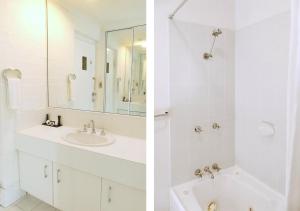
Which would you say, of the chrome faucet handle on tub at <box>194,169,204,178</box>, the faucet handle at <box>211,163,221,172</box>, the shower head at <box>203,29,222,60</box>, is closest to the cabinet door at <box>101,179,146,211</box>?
the chrome faucet handle on tub at <box>194,169,204,178</box>

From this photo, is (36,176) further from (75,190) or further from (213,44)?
(213,44)

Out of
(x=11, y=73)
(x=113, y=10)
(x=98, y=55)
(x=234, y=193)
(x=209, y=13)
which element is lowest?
(x=234, y=193)

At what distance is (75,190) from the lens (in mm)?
1364

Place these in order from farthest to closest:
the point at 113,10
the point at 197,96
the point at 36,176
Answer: the point at 36,176 → the point at 113,10 → the point at 197,96

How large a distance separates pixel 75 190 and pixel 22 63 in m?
1.11

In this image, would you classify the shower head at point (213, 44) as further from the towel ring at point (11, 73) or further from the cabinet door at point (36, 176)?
the towel ring at point (11, 73)

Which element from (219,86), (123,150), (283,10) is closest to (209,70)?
(219,86)

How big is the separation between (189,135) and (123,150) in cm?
43

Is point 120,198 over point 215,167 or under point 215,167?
under

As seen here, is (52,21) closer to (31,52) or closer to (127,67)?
(31,52)

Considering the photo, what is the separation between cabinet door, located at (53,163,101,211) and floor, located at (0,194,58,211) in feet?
0.83

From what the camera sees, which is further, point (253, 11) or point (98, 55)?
point (98, 55)

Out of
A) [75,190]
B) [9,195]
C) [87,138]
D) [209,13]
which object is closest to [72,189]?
[75,190]

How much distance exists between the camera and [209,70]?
1053 millimetres
